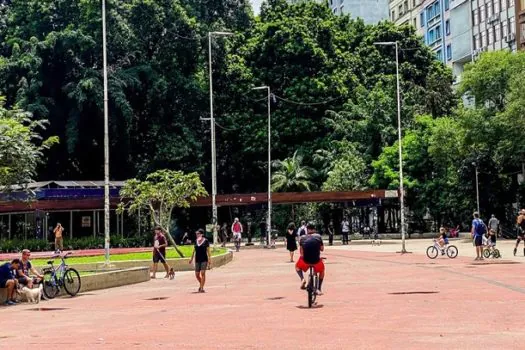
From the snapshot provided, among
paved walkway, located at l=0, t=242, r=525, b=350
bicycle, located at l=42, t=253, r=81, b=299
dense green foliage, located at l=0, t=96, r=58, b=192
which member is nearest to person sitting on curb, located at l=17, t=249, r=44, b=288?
bicycle, located at l=42, t=253, r=81, b=299

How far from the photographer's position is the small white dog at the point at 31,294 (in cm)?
1952

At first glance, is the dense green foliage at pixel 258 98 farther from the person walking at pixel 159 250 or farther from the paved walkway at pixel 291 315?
the paved walkway at pixel 291 315

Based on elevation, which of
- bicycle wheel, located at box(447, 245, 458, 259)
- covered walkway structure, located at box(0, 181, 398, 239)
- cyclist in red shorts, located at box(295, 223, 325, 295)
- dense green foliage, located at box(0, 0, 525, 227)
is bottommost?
bicycle wheel, located at box(447, 245, 458, 259)

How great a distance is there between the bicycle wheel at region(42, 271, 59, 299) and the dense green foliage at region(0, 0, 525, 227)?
31905mm

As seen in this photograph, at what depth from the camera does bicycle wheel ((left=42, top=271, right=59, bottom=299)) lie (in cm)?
2066

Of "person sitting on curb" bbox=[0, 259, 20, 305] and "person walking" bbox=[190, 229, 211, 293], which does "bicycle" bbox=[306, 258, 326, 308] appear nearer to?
"person walking" bbox=[190, 229, 211, 293]

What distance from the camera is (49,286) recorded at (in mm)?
20719

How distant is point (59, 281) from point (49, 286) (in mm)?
347

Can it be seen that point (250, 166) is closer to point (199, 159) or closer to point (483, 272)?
point (199, 159)

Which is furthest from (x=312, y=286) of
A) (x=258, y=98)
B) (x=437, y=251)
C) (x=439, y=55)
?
(x=439, y=55)

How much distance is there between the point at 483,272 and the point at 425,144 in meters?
36.1

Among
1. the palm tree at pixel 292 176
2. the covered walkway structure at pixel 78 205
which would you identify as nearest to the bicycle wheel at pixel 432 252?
→ the covered walkway structure at pixel 78 205

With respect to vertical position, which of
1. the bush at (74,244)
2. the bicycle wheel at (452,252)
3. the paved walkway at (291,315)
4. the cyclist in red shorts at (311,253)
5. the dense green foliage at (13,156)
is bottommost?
the paved walkway at (291,315)

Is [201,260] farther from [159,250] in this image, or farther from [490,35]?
[490,35]
